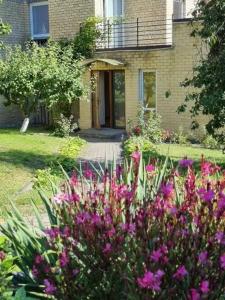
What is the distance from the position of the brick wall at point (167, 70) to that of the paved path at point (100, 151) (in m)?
2.18

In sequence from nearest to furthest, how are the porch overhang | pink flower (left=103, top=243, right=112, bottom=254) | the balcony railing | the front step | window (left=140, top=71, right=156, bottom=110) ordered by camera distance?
pink flower (left=103, top=243, right=112, bottom=254)
the porch overhang
the front step
window (left=140, top=71, right=156, bottom=110)
the balcony railing

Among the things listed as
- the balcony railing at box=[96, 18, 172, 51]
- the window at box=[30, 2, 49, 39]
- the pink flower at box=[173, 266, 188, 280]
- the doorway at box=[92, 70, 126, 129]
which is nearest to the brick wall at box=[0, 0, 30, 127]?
the window at box=[30, 2, 49, 39]

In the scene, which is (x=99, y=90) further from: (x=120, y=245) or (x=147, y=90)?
(x=120, y=245)

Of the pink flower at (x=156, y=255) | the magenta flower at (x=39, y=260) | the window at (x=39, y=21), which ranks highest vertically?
the window at (x=39, y=21)

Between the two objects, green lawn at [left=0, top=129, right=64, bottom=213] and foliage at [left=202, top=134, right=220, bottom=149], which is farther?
foliage at [left=202, top=134, right=220, bottom=149]

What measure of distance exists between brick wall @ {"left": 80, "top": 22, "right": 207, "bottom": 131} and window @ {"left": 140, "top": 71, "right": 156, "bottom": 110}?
19 centimetres

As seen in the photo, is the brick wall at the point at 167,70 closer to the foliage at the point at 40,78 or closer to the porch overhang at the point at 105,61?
the porch overhang at the point at 105,61

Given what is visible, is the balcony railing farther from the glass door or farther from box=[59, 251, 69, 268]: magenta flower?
box=[59, 251, 69, 268]: magenta flower

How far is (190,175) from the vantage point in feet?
11.2

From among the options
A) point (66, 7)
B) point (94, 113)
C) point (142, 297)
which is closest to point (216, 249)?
point (142, 297)

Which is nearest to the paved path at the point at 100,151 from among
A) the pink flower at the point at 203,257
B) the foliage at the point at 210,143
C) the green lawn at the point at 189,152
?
the green lawn at the point at 189,152

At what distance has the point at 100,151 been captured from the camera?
15.4 meters

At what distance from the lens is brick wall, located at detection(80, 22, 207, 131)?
1755 centimetres

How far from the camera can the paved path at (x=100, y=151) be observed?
13.8m
